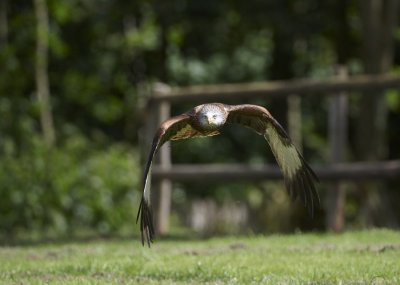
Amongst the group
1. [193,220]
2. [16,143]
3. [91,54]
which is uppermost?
[91,54]

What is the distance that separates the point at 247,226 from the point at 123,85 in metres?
7.68

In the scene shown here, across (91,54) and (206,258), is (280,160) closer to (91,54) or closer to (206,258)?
(206,258)

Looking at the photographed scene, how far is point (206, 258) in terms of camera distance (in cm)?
848

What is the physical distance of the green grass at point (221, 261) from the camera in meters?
7.07

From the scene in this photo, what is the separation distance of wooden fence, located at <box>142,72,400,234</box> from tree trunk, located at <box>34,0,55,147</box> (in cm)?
652

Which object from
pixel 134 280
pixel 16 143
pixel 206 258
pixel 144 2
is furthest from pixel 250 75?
pixel 134 280

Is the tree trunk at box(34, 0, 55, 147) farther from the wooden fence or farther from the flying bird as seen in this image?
the flying bird

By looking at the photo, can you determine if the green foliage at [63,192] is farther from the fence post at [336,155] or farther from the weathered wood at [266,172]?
the fence post at [336,155]

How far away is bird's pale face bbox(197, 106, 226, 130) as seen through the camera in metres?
7.50

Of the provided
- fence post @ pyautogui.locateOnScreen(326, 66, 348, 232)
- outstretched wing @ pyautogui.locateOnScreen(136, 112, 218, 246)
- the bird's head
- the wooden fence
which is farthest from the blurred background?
the bird's head

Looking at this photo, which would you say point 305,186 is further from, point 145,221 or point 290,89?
point 290,89

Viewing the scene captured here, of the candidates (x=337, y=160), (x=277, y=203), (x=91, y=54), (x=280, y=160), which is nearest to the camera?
(x=280, y=160)

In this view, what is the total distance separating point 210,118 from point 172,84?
47.3ft

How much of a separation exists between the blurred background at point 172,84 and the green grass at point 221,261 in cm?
531
